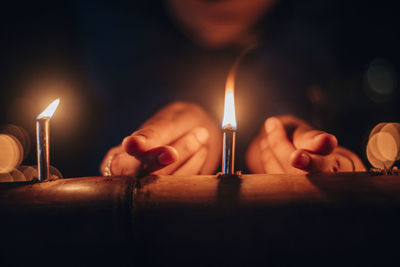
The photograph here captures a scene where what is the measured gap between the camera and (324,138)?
69 centimetres

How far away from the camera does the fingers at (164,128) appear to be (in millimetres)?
690

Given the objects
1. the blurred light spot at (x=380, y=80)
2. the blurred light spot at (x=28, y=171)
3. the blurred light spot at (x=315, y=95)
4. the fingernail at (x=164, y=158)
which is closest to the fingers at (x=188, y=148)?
the fingernail at (x=164, y=158)

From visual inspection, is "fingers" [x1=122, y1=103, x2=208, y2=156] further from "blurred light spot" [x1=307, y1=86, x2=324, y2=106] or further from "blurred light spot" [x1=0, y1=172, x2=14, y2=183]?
"blurred light spot" [x1=0, y1=172, x2=14, y2=183]

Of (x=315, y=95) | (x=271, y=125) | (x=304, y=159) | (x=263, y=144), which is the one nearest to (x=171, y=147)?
(x=304, y=159)

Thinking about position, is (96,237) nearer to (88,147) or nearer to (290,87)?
(88,147)

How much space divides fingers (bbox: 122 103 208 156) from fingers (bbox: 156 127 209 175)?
45mm

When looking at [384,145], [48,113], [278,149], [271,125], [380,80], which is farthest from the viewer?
[380,80]

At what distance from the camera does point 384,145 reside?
1.96 m

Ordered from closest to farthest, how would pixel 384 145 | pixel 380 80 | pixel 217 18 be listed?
pixel 217 18 < pixel 384 145 < pixel 380 80

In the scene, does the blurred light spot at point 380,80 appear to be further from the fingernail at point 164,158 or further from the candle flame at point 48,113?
the candle flame at point 48,113

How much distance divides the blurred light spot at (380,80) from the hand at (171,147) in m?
1.55

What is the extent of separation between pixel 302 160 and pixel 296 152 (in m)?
0.03

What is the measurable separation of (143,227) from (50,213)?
0.22m

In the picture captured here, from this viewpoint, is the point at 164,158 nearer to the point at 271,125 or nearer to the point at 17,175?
the point at 271,125
